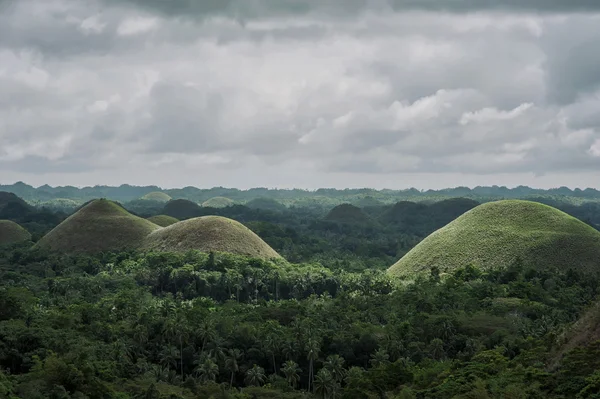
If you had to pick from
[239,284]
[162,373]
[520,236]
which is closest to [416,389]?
[162,373]

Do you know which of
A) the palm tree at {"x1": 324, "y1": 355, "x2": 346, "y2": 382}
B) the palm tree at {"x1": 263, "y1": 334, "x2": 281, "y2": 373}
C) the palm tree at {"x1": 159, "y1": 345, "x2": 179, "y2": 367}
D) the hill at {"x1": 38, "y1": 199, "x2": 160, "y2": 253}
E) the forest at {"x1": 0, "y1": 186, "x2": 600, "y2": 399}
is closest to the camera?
the forest at {"x1": 0, "y1": 186, "x2": 600, "y2": 399}

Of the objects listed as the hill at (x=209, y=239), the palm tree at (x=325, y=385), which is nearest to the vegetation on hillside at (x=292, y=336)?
the palm tree at (x=325, y=385)

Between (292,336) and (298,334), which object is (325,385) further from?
(298,334)

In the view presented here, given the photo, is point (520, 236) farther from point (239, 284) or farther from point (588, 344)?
point (588, 344)

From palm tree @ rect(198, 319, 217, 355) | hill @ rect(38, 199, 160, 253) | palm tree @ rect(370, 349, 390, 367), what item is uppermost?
hill @ rect(38, 199, 160, 253)

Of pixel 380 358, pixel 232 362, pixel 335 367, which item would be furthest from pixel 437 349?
pixel 232 362

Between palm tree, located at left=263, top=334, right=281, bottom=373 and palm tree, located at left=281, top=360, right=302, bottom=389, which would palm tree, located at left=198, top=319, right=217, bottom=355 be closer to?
palm tree, located at left=263, top=334, right=281, bottom=373

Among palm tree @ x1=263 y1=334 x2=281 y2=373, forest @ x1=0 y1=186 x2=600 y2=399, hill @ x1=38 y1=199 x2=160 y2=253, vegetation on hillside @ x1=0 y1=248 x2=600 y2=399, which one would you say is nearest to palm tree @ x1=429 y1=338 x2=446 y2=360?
vegetation on hillside @ x1=0 y1=248 x2=600 y2=399
